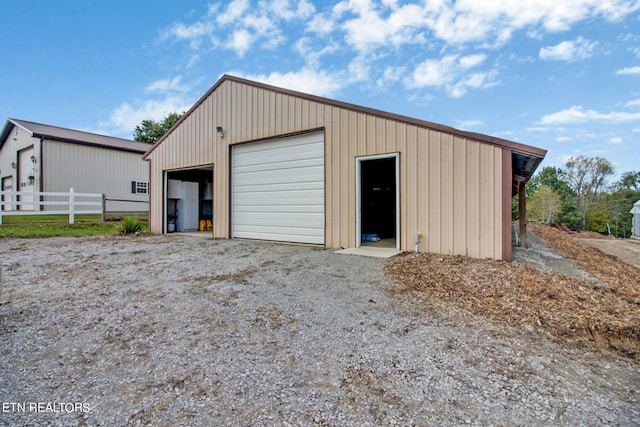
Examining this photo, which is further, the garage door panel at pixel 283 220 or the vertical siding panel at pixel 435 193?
the garage door panel at pixel 283 220

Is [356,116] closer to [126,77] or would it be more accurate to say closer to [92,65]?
[126,77]

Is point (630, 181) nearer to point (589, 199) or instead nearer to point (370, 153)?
point (589, 199)

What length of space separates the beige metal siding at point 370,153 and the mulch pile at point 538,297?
31.7 inches

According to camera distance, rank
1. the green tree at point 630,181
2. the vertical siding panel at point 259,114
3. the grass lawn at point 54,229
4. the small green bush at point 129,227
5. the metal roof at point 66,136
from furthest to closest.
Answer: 1. the green tree at point 630,181
2. the metal roof at point 66,136
3. the small green bush at point 129,227
4. the grass lawn at point 54,229
5. the vertical siding panel at point 259,114

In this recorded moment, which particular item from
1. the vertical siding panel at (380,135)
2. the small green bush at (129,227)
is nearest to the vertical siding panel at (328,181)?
the vertical siding panel at (380,135)

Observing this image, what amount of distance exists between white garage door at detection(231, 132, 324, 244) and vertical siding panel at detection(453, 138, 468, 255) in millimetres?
3063

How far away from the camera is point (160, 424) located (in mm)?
1511

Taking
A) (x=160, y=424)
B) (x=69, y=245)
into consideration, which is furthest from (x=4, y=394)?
(x=69, y=245)

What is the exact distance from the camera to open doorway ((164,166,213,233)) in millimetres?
11086

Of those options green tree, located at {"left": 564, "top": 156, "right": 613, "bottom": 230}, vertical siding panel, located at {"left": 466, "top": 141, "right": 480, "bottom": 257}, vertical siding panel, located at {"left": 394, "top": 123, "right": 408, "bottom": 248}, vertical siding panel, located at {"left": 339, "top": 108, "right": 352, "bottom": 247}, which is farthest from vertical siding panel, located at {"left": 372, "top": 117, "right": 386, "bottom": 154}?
green tree, located at {"left": 564, "top": 156, "right": 613, "bottom": 230}

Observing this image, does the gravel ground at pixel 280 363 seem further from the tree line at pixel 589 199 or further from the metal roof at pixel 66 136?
the tree line at pixel 589 199

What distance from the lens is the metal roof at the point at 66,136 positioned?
14.5 metres

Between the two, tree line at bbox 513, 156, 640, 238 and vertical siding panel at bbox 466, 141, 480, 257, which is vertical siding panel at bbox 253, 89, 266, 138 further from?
tree line at bbox 513, 156, 640, 238

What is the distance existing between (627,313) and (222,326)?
13.6 ft
